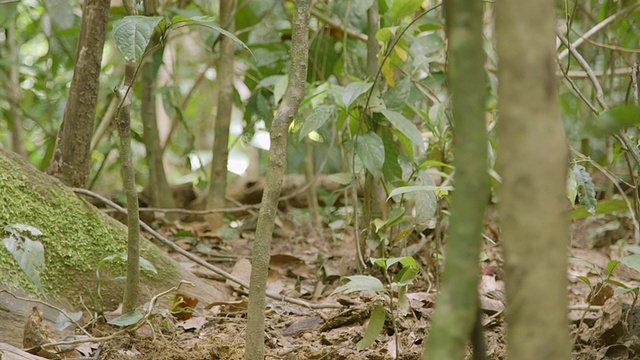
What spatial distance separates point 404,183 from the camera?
2.45 meters

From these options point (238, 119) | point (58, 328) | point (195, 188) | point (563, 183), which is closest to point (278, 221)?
point (195, 188)

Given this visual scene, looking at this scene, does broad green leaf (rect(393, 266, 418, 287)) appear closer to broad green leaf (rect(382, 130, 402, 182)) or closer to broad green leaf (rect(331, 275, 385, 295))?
broad green leaf (rect(331, 275, 385, 295))

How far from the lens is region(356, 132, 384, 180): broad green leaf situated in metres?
2.26

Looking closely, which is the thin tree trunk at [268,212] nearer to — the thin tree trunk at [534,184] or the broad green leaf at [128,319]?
the broad green leaf at [128,319]

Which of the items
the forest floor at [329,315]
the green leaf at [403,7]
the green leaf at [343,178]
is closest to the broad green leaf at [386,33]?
the green leaf at [403,7]

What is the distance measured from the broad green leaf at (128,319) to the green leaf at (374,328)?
0.60m

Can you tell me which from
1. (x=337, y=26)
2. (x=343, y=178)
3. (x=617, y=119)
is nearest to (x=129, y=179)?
(x=343, y=178)

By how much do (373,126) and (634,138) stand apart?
2.92 ft

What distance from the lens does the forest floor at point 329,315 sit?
1810mm

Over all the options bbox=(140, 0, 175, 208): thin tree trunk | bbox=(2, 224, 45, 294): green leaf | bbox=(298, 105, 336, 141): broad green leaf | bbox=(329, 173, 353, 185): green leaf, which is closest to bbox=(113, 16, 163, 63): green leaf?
bbox=(2, 224, 45, 294): green leaf

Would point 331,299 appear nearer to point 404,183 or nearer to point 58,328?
point 404,183

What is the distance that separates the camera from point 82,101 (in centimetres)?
227

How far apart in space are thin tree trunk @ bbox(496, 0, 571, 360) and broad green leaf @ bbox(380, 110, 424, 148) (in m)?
1.48

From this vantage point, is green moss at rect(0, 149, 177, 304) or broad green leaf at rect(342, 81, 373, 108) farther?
broad green leaf at rect(342, 81, 373, 108)
